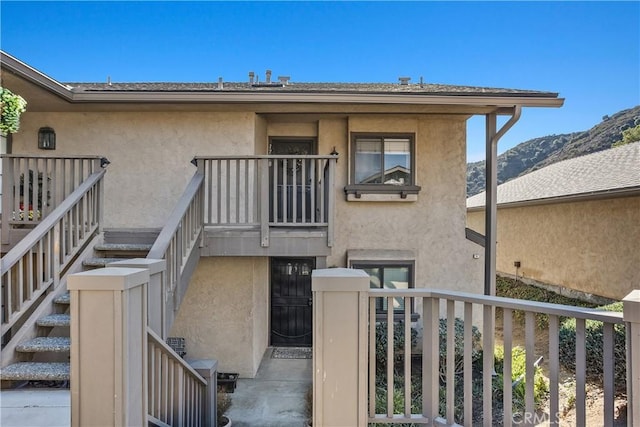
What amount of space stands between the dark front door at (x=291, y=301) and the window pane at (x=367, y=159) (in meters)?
1.93

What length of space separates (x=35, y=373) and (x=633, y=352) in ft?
13.5

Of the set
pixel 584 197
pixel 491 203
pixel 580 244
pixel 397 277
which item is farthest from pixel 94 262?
pixel 580 244

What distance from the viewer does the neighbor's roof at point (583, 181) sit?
8.10 meters

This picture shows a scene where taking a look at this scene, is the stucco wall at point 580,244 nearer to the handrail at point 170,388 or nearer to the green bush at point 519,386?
the green bush at point 519,386

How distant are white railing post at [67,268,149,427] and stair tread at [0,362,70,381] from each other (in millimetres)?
1142

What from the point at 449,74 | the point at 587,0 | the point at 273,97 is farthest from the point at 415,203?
the point at 449,74

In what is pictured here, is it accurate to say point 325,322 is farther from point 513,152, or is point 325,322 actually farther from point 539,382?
point 513,152

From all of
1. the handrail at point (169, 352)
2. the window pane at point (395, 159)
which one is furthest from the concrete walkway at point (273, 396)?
the window pane at point (395, 159)

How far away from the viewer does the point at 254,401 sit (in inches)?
192

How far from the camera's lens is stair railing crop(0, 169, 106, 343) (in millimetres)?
3178

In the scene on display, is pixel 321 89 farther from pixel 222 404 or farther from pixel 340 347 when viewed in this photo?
pixel 222 404

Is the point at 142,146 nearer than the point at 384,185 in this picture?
Yes

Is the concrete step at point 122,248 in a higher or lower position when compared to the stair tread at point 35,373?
higher

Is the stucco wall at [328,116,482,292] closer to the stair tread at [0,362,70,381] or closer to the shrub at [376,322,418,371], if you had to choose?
the shrub at [376,322,418,371]
